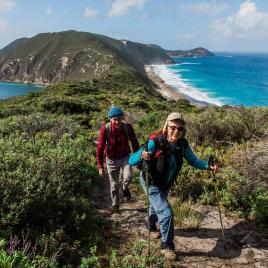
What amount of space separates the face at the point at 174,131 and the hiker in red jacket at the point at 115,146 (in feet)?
4.89

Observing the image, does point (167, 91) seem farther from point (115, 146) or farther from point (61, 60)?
point (115, 146)

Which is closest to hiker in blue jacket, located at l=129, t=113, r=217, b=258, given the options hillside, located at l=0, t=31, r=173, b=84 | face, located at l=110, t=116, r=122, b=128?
face, located at l=110, t=116, r=122, b=128

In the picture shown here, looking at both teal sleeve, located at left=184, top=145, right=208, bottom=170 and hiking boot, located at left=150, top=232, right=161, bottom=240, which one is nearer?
teal sleeve, located at left=184, top=145, right=208, bottom=170

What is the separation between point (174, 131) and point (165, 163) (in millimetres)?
444

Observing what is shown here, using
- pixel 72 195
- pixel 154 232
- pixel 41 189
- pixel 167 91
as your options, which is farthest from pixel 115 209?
pixel 167 91

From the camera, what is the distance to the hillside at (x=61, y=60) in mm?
127463

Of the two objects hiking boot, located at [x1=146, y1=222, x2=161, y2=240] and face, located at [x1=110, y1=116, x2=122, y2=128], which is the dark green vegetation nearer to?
hiking boot, located at [x1=146, y1=222, x2=161, y2=240]

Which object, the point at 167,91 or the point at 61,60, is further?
the point at 61,60

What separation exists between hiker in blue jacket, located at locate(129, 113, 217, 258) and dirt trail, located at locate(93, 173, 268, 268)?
0.41 m

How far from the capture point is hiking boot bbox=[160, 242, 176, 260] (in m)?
4.43

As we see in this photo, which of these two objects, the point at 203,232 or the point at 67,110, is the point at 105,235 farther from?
the point at 67,110

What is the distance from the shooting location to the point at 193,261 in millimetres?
4516

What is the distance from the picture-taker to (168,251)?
449 centimetres

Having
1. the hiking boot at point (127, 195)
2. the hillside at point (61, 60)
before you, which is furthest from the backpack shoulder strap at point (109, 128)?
the hillside at point (61, 60)
